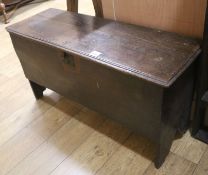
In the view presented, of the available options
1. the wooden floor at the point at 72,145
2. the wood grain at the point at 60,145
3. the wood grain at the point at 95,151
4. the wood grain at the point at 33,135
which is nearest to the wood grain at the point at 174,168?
the wooden floor at the point at 72,145

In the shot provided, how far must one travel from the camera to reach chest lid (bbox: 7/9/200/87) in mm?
979

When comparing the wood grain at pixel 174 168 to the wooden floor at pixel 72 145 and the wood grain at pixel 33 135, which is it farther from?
the wood grain at pixel 33 135

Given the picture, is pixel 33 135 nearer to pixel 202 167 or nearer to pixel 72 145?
pixel 72 145

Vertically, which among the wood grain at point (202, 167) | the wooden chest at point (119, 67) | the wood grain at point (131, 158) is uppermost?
the wooden chest at point (119, 67)

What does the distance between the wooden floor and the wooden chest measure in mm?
108

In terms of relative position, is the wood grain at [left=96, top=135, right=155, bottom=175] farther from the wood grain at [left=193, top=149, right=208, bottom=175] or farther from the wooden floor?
the wood grain at [left=193, top=149, right=208, bottom=175]

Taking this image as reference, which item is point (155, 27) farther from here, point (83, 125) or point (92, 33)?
point (83, 125)

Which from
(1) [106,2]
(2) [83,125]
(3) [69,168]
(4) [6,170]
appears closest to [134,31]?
(1) [106,2]

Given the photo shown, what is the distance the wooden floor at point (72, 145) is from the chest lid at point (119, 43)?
0.49 m

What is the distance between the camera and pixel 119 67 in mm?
1006

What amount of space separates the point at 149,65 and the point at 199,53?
0.23 m

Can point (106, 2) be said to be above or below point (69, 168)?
above

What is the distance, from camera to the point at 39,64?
141 centimetres

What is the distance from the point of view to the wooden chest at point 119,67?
3.24 ft
